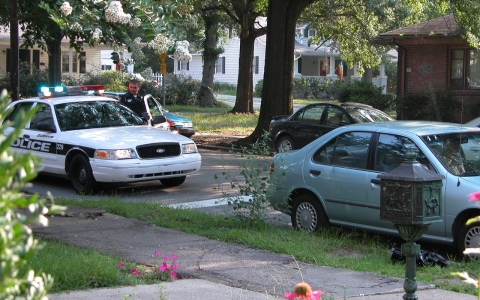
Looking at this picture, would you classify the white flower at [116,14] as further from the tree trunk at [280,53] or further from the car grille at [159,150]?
the tree trunk at [280,53]

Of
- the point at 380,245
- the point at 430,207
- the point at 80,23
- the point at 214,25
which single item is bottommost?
the point at 380,245

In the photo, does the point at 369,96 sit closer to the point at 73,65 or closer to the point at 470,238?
the point at 73,65

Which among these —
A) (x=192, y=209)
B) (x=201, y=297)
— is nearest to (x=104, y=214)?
(x=192, y=209)

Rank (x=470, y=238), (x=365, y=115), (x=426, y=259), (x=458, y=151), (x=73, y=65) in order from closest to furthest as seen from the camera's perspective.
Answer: (x=426, y=259) → (x=470, y=238) → (x=458, y=151) → (x=365, y=115) → (x=73, y=65)

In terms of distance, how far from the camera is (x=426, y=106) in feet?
83.2

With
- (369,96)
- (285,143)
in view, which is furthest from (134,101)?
(369,96)

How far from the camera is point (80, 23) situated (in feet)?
28.6

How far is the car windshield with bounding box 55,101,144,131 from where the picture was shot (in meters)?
13.0

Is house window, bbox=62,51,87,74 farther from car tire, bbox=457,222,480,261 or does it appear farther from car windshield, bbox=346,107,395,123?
car tire, bbox=457,222,480,261

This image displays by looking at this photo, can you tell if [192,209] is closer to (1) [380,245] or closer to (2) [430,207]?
(1) [380,245]

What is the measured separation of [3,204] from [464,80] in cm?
2534

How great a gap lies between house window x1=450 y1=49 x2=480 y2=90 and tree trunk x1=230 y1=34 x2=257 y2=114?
975cm

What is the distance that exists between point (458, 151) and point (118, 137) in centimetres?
628

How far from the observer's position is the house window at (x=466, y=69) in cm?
2564
